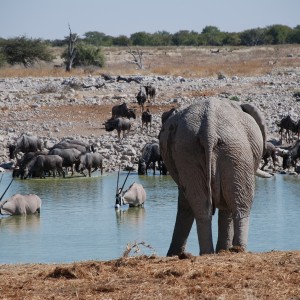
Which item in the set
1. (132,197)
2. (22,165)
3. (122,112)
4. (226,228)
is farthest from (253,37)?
Answer: (226,228)

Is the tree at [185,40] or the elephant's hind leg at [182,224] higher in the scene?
the tree at [185,40]

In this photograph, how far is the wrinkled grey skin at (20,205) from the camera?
750 inches

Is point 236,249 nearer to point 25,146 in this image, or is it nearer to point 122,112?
point 25,146

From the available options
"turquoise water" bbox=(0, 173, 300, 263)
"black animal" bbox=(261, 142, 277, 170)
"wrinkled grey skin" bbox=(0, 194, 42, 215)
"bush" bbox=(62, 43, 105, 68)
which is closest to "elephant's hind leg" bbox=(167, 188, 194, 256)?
"turquoise water" bbox=(0, 173, 300, 263)

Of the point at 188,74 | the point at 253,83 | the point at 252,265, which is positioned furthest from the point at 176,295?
the point at 188,74

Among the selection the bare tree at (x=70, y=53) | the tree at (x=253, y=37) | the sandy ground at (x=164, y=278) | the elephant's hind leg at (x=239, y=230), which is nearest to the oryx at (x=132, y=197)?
the elephant's hind leg at (x=239, y=230)

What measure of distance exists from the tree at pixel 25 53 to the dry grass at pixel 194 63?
65 cm

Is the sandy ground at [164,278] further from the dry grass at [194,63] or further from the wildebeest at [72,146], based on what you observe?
the dry grass at [194,63]

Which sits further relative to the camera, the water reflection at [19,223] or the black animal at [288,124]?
the black animal at [288,124]

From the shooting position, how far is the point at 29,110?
36406 mm

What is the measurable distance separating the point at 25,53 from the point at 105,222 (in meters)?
48.8

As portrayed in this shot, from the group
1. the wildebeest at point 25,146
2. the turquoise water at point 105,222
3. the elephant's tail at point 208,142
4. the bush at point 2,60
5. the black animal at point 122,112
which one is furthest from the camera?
the bush at point 2,60

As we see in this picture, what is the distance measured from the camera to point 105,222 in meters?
17.7

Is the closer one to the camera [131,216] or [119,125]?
[131,216]
